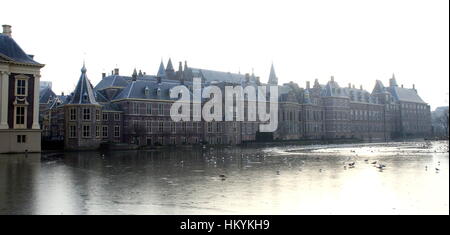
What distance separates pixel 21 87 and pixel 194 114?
3318 centimetres

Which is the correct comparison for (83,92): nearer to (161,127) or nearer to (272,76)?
(161,127)

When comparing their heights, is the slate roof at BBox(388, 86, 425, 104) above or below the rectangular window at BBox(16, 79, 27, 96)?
above

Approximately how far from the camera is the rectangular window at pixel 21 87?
49219 mm

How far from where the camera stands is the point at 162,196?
15664mm

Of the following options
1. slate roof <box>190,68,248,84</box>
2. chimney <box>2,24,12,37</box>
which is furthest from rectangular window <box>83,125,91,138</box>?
slate roof <box>190,68,248,84</box>

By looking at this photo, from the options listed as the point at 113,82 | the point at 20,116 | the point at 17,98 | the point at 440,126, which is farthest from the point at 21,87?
the point at 440,126

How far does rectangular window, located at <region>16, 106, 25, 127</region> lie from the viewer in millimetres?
49000

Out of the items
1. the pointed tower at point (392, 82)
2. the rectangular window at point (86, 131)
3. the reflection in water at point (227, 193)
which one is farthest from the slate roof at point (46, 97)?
the pointed tower at point (392, 82)

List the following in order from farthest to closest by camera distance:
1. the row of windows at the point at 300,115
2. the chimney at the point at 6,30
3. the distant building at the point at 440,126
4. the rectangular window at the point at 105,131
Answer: the distant building at the point at 440,126
the row of windows at the point at 300,115
the rectangular window at the point at 105,131
the chimney at the point at 6,30

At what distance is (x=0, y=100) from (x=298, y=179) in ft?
132

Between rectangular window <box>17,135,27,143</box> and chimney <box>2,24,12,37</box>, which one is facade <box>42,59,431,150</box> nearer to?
rectangular window <box>17,135,27,143</box>

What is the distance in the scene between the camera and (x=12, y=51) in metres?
49.4

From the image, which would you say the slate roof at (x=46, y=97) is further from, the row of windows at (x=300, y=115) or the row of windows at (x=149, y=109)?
the row of windows at (x=300, y=115)
